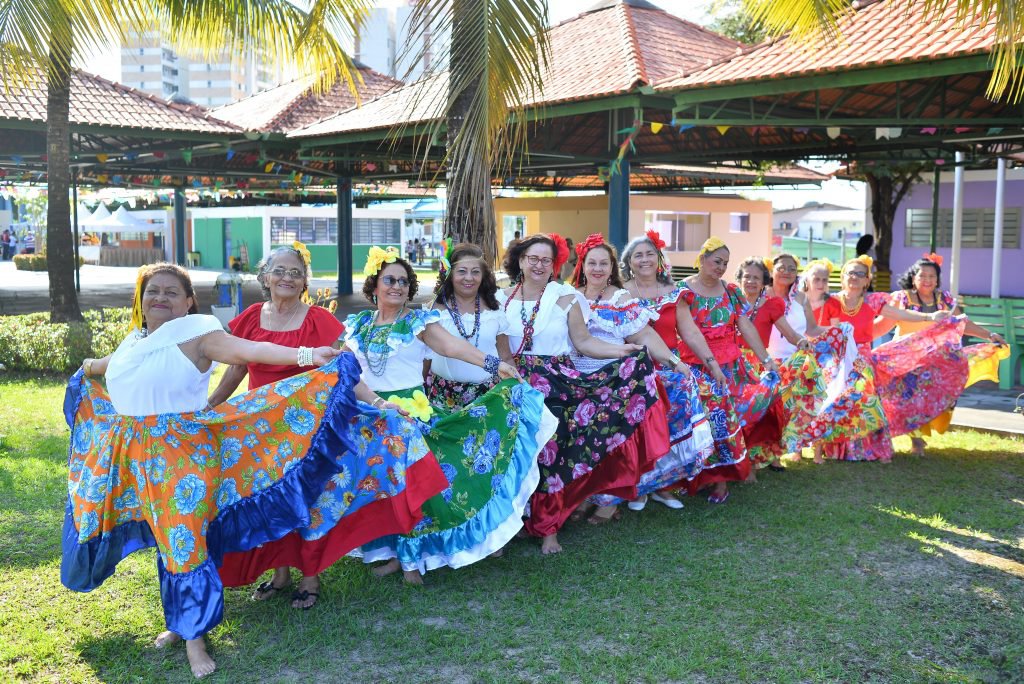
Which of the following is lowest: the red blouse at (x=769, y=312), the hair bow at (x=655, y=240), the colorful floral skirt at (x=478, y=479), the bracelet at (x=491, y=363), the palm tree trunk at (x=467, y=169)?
the colorful floral skirt at (x=478, y=479)

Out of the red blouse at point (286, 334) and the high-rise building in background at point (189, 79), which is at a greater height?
the high-rise building in background at point (189, 79)

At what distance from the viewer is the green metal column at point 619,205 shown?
12.2 m

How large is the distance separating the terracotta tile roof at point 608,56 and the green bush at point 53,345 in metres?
4.47

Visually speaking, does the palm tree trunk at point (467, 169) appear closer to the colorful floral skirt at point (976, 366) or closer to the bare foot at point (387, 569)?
the bare foot at point (387, 569)

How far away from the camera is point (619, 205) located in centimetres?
1251

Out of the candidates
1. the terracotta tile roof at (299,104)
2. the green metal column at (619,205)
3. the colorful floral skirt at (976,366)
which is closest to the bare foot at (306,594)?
the colorful floral skirt at (976,366)

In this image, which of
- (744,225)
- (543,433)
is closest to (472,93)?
(543,433)

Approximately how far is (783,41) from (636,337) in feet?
20.9

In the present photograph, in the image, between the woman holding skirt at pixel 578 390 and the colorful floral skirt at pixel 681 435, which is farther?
the colorful floral skirt at pixel 681 435

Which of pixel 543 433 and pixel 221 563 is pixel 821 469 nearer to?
pixel 543 433

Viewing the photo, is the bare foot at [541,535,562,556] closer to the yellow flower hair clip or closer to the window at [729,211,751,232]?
the yellow flower hair clip

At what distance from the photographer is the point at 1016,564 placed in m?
4.91

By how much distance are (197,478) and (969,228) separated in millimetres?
19194

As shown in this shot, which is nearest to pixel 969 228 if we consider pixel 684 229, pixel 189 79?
A: pixel 684 229
